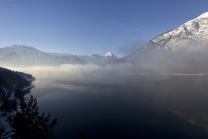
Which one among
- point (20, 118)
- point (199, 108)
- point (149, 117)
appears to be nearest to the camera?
point (20, 118)

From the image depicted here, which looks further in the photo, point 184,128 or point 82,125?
point 82,125

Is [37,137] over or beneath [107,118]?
over

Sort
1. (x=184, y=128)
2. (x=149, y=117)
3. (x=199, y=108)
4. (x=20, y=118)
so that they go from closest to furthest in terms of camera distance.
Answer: (x=20, y=118) → (x=184, y=128) → (x=149, y=117) → (x=199, y=108)

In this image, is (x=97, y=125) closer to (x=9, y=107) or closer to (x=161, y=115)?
(x=161, y=115)

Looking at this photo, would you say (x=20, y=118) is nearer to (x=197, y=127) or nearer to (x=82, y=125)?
→ (x=82, y=125)

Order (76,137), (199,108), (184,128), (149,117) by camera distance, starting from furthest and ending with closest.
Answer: (199,108) < (149,117) < (184,128) < (76,137)

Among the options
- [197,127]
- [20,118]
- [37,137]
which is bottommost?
[197,127]

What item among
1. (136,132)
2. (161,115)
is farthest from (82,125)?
(161,115)

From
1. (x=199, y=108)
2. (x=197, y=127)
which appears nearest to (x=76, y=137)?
(x=197, y=127)

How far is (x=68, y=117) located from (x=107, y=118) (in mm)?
19223

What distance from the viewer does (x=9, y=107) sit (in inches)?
2859

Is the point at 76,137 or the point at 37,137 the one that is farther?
the point at 76,137

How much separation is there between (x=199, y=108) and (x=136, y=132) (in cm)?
4821

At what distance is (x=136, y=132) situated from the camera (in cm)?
5469
